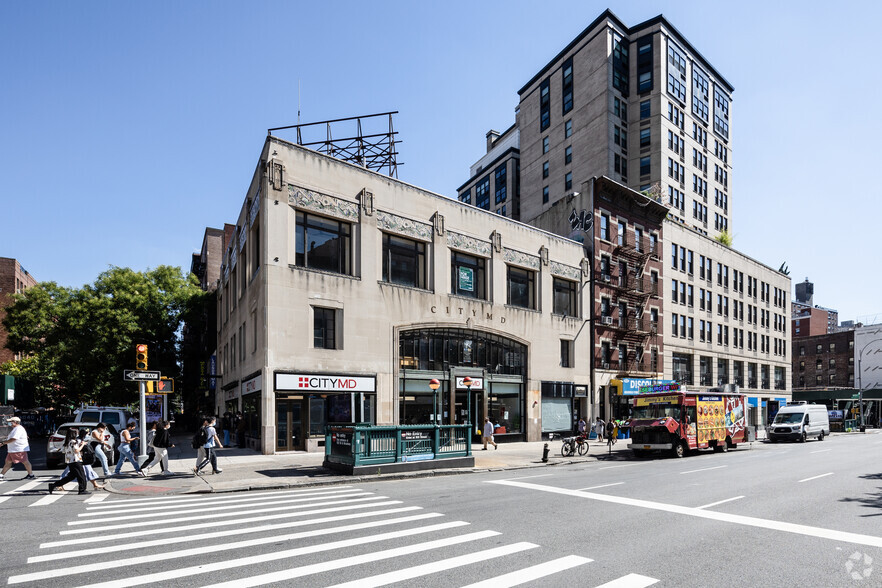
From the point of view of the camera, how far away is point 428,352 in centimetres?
3150

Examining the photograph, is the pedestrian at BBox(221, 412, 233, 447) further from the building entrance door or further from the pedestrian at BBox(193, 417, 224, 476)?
the pedestrian at BBox(193, 417, 224, 476)

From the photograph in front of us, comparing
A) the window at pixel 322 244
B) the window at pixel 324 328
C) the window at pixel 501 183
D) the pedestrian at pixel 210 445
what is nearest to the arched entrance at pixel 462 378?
the window at pixel 324 328

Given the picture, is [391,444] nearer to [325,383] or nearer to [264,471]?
[264,471]

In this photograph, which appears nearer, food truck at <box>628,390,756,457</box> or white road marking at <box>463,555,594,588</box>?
white road marking at <box>463,555,594,588</box>

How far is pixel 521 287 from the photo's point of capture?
122ft

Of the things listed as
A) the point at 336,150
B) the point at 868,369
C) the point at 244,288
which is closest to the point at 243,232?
the point at 244,288

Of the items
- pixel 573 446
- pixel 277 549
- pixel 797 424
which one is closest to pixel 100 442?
pixel 277 549

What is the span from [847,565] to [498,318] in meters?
27.1

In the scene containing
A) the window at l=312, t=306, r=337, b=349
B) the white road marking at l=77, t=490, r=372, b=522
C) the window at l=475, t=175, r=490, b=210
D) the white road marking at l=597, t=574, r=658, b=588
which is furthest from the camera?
the window at l=475, t=175, r=490, b=210

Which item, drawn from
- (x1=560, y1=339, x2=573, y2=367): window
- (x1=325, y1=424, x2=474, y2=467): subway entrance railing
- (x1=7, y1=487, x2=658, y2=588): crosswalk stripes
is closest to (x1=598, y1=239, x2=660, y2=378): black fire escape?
(x1=560, y1=339, x2=573, y2=367): window

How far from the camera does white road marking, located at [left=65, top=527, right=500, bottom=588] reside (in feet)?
23.1

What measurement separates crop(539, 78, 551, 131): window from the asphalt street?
55.7 metres

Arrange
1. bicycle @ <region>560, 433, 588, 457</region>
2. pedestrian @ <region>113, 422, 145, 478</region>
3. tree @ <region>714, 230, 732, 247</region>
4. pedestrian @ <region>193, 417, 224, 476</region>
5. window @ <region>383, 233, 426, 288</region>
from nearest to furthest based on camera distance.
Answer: pedestrian @ <region>113, 422, 145, 478</region> < pedestrian @ <region>193, 417, 224, 476</region> < bicycle @ <region>560, 433, 588, 457</region> < window @ <region>383, 233, 426, 288</region> < tree @ <region>714, 230, 732, 247</region>

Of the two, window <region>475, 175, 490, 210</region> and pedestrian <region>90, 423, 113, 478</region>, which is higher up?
window <region>475, 175, 490, 210</region>
